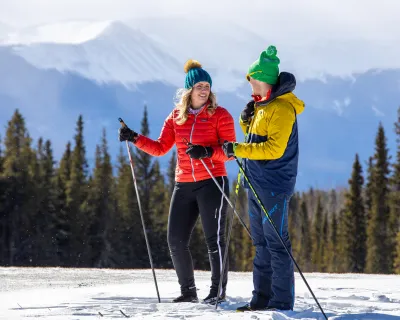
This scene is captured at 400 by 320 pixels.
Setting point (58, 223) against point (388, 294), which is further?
point (58, 223)

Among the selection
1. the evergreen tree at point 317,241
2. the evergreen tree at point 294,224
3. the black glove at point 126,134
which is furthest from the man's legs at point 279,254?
the evergreen tree at point 317,241

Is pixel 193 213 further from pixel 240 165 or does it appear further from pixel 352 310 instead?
pixel 352 310

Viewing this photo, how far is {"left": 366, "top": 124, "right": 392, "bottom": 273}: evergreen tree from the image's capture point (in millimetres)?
49281

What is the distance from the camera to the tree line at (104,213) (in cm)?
4319

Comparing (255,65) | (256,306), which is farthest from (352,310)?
(255,65)

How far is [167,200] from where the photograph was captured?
5916 centimetres

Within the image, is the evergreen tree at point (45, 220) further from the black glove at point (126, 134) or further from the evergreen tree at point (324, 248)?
the black glove at point (126, 134)

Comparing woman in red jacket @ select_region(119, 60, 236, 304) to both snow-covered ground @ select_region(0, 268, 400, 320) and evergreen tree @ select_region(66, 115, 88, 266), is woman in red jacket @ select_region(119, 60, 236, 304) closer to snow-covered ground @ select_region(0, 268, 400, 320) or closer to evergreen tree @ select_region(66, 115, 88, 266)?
snow-covered ground @ select_region(0, 268, 400, 320)

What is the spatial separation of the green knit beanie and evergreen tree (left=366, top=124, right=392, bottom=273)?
46.6m

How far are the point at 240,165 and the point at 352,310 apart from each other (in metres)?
1.55

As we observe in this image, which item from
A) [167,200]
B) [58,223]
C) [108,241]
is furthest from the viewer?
[167,200]

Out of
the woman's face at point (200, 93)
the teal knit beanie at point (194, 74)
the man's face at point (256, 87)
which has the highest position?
the teal knit beanie at point (194, 74)

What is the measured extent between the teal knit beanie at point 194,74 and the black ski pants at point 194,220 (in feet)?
3.07

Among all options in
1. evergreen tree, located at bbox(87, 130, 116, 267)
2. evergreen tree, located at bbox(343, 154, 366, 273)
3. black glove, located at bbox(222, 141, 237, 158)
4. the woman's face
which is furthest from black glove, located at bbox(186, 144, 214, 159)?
evergreen tree, located at bbox(343, 154, 366, 273)
